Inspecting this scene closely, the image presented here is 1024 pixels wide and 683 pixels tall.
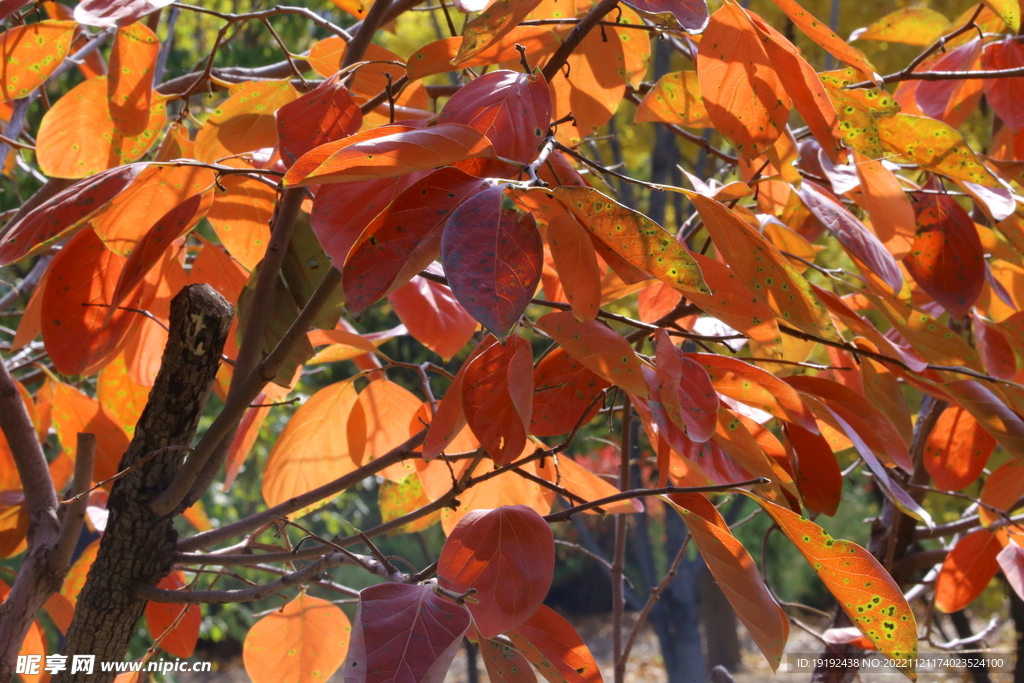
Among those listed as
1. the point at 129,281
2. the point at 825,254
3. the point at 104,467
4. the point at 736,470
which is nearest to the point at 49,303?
the point at 129,281

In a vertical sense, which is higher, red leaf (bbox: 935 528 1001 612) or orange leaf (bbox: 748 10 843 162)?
orange leaf (bbox: 748 10 843 162)

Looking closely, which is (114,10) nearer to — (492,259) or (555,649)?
(492,259)

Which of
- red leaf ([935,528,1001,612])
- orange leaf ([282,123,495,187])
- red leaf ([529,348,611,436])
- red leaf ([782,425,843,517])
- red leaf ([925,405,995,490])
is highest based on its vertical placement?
orange leaf ([282,123,495,187])

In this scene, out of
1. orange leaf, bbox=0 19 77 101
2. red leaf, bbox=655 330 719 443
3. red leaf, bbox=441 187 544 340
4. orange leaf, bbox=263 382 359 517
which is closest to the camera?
red leaf, bbox=441 187 544 340

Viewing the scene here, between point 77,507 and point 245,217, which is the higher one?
point 245,217

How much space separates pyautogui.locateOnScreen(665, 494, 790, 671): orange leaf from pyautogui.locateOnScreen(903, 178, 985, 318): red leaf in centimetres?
29

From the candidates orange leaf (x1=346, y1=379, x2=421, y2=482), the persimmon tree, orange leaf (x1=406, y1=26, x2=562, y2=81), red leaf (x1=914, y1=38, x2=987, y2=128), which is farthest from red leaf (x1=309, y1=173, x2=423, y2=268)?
red leaf (x1=914, y1=38, x2=987, y2=128)

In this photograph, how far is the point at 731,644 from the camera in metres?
3.96

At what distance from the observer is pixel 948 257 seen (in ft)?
1.94

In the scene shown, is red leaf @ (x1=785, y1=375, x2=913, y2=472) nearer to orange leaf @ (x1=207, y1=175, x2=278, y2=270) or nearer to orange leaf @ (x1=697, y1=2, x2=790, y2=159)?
orange leaf @ (x1=697, y1=2, x2=790, y2=159)

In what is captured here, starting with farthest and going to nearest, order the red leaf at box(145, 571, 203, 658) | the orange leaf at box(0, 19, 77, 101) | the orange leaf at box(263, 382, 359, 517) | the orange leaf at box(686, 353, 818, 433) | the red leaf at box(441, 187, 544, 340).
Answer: the red leaf at box(145, 571, 203, 658) → the orange leaf at box(263, 382, 359, 517) → the orange leaf at box(0, 19, 77, 101) → the orange leaf at box(686, 353, 818, 433) → the red leaf at box(441, 187, 544, 340)

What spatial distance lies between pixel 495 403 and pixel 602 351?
0.21 ft

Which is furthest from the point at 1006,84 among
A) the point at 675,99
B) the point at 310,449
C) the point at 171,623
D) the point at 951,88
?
the point at 171,623

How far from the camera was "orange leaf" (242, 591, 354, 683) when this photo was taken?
0.68m
